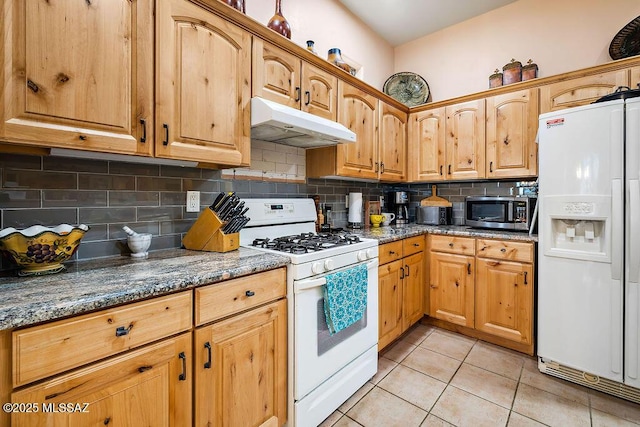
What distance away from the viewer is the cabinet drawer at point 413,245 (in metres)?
2.33

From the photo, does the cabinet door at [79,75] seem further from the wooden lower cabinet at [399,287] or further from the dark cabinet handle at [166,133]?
the wooden lower cabinet at [399,287]

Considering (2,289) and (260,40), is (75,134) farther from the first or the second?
(260,40)

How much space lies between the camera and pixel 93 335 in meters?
0.82

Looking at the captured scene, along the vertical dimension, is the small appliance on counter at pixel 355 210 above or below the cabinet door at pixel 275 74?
below

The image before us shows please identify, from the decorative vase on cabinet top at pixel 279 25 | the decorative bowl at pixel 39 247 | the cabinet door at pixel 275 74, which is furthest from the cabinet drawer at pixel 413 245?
the decorative bowl at pixel 39 247

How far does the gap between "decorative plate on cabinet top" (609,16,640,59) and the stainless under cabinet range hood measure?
225cm

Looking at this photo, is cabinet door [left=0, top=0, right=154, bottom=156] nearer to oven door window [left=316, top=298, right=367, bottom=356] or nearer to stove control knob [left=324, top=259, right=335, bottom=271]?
stove control knob [left=324, top=259, right=335, bottom=271]

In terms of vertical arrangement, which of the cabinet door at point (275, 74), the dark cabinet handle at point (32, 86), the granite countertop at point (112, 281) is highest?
the cabinet door at point (275, 74)

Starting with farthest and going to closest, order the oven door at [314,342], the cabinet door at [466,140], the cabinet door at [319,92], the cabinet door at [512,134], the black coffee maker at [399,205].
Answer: the black coffee maker at [399,205], the cabinet door at [466,140], the cabinet door at [512,134], the cabinet door at [319,92], the oven door at [314,342]

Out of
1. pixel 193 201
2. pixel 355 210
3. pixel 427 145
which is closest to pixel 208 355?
pixel 193 201

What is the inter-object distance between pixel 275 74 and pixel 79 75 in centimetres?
98

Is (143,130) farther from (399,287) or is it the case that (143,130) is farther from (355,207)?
(399,287)

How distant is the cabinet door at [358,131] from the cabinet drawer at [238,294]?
1165 mm

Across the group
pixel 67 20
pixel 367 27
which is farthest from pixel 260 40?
→ pixel 367 27
